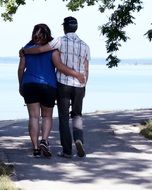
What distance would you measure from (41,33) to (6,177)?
7.30ft

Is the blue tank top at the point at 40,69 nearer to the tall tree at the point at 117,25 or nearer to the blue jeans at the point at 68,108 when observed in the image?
the blue jeans at the point at 68,108

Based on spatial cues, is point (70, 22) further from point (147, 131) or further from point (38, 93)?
point (147, 131)

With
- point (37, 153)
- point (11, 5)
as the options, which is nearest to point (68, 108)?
point (37, 153)

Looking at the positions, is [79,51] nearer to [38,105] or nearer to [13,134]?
[38,105]

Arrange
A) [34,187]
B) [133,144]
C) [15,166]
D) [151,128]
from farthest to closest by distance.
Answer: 1. [151,128]
2. [133,144]
3. [15,166]
4. [34,187]

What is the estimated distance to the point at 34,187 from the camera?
6.45 meters

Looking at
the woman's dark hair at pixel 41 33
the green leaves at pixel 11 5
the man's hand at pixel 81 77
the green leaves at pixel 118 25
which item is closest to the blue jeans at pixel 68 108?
the man's hand at pixel 81 77

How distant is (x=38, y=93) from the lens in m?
8.12

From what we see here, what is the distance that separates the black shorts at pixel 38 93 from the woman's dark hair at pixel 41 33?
58 cm

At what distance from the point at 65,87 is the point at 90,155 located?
42.3 inches

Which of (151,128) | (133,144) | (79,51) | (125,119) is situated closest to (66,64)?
(79,51)

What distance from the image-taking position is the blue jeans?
8.12 meters

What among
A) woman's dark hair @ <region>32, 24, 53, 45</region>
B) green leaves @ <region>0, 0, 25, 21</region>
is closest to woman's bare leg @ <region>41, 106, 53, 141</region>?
woman's dark hair @ <region>32, 24, 53, 45</region>

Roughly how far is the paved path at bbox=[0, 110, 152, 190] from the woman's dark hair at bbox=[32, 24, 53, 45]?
155 centimetres
